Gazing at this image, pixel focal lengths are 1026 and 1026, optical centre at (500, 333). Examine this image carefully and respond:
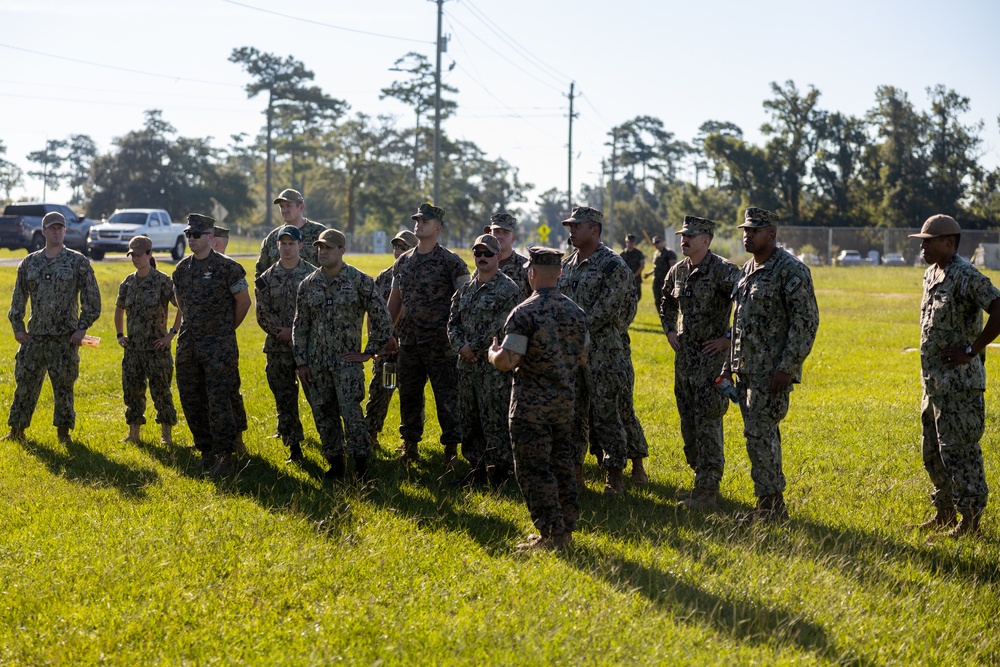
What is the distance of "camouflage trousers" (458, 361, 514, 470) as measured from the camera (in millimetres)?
8062

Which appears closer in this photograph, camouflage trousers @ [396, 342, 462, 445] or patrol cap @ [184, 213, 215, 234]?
patrol cap @ [184, 213, 215, 234]

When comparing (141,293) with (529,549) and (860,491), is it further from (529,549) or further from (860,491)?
(860,491)

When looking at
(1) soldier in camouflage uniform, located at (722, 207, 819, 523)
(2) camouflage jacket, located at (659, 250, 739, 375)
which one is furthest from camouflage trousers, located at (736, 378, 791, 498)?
(2) camouflage jacket, located at (659, 250, 739, 375)

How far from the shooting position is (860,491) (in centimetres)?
823

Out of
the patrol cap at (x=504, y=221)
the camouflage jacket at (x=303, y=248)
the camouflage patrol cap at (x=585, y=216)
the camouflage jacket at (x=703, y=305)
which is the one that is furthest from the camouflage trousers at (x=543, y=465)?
the camouflage jacket at (x=303, y=248)

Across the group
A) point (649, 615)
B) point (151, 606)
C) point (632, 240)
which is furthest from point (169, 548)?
point (632, 240)

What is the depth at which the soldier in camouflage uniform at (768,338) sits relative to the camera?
6.89m

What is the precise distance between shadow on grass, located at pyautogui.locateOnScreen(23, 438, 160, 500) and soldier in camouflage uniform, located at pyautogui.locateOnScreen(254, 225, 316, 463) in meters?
1.22

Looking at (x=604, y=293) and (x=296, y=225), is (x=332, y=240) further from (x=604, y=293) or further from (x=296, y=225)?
(x=604, y=293)

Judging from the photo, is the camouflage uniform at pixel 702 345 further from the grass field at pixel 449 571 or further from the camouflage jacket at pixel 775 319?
the camouflage jacket at pixel 775 319

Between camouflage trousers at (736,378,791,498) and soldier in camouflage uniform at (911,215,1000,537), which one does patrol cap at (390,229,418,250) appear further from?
soldier in camouflage uniform at (911,215,1000,537)

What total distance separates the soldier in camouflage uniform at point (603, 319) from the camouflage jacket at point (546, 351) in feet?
4.52

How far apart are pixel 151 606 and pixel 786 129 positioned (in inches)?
3153

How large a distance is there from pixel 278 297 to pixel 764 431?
436cm
